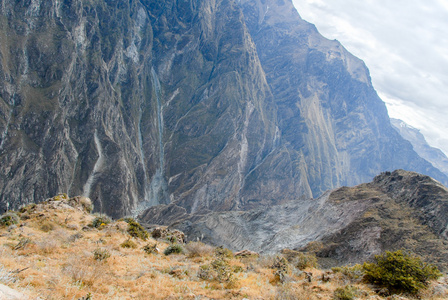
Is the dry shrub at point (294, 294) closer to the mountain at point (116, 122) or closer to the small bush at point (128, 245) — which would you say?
the small bush at point (128, 245)

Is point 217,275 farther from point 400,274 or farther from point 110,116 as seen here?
point 110,116

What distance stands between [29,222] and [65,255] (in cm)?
1092

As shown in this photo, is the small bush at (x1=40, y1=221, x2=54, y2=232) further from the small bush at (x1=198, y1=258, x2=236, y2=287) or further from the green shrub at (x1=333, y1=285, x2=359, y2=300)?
the green shrub at (x1=333, y1=285, x2=359, y2=300)

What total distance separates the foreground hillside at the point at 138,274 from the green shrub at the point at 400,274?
46 cm

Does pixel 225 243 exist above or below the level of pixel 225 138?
below

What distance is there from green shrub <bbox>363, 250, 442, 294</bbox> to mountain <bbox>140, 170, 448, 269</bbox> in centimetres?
1991

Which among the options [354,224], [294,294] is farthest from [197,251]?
[354,224]

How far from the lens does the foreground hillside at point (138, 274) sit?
34.0ft

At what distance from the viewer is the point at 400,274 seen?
1337 centimetres

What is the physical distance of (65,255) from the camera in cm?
1497

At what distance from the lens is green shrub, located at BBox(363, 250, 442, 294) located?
12.9m

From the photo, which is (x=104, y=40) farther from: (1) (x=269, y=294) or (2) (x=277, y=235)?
(1) (x=269, y=294)

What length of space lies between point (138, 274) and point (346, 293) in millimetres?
10130

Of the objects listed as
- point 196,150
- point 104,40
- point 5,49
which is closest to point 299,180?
point 196,150
